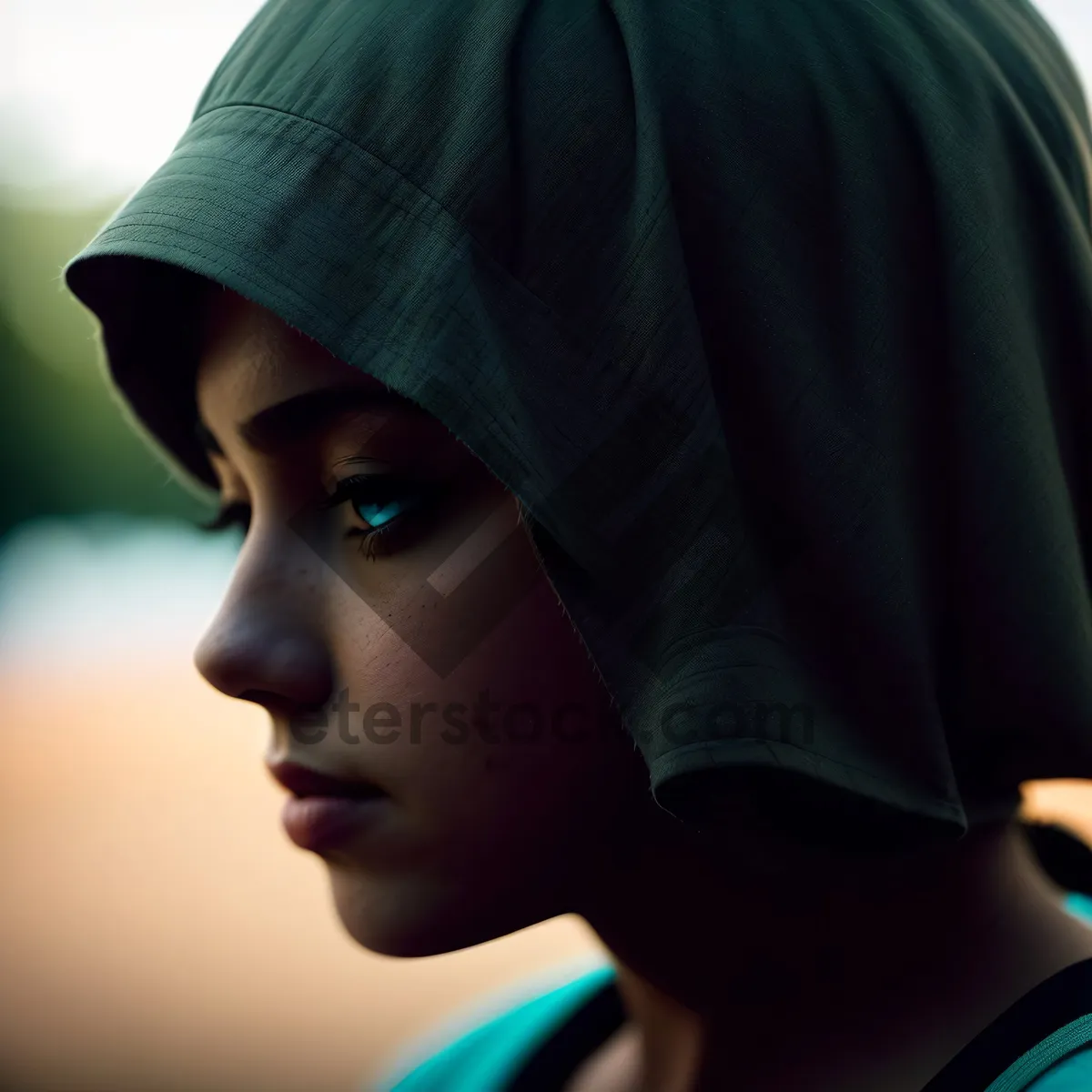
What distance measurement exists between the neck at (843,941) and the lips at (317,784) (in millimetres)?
177

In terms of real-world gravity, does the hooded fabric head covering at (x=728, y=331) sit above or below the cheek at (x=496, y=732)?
above

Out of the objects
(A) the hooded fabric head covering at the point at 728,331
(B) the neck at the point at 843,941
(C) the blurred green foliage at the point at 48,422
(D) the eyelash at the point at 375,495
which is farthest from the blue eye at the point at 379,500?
(C) the blurred green foliage at the point at 48,422

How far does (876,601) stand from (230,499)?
19.2 inches

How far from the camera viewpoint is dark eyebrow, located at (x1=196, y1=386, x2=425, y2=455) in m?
0.73

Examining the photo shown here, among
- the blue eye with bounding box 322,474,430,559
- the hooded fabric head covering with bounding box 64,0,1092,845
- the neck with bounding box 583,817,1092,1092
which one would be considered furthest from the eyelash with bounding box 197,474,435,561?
the neck with bounding box 583,817,1092,1092

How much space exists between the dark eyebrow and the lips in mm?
211

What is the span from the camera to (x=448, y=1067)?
112cm

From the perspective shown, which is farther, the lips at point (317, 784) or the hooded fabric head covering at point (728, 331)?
the lips at point (317, 784)

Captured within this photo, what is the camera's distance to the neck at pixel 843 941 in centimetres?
A: 76

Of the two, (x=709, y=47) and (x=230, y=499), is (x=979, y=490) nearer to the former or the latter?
(x=709, y=47)

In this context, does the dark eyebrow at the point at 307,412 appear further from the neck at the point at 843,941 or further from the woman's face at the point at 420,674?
the neck at the point at 843,941

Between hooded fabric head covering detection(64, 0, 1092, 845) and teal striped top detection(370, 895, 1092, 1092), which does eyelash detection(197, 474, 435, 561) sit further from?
teal striped top detection(370, 895, 1092, 1092)

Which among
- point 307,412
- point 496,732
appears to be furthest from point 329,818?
point 307,412

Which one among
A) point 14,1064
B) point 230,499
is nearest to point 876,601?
point 230,499
